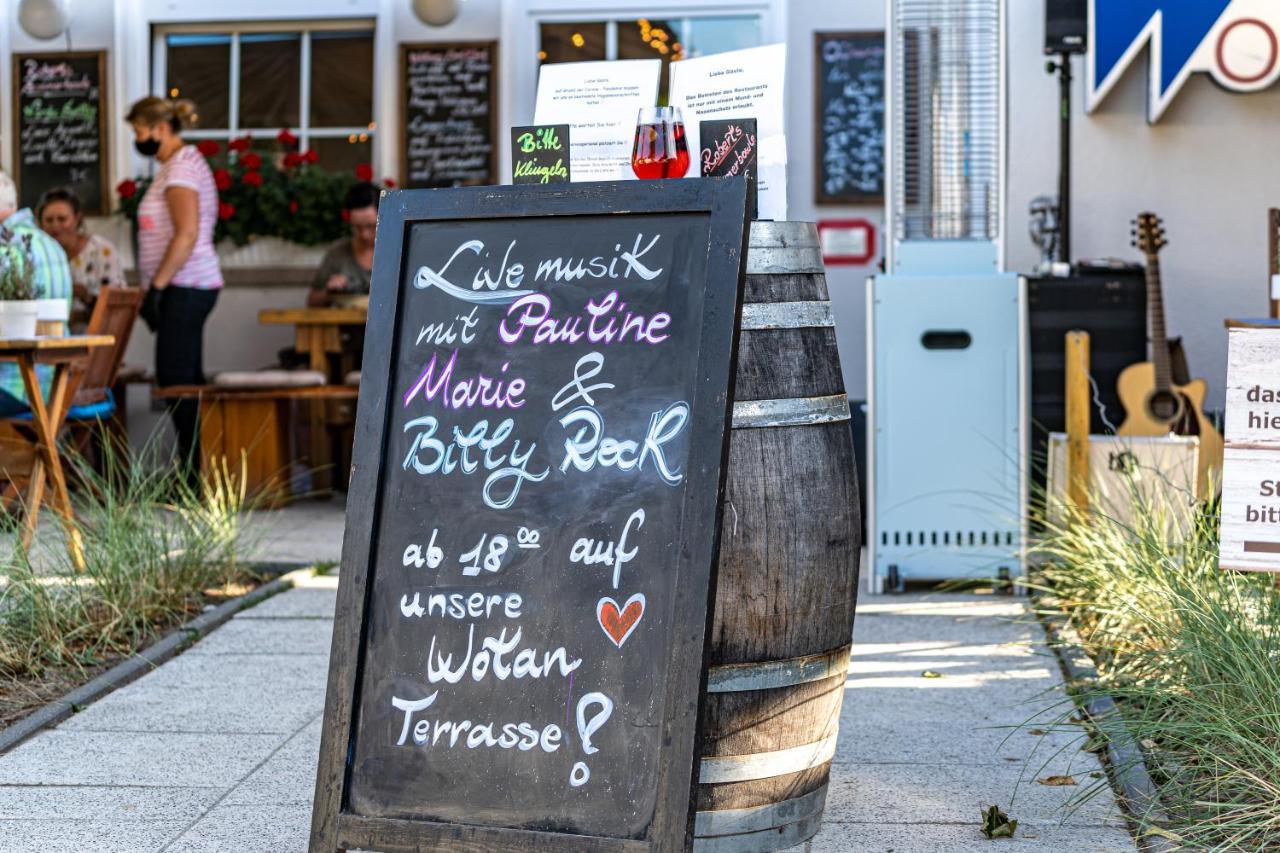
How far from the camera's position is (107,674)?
4500 mm

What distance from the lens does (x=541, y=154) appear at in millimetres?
3229

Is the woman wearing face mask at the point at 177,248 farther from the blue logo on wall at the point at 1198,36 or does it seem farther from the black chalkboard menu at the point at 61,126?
Result: the blue logo on wall at the point at 1198,36

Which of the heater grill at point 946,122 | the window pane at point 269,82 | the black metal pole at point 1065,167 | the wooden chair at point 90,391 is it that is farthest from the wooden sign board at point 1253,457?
the window pane at point 269,82

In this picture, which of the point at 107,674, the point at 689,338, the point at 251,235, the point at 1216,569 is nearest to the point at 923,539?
the point at 1216,569

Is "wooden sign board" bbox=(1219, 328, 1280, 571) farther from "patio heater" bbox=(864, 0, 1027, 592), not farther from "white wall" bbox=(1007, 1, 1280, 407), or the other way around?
"white wall" bbox=(1007, 1, 1280, 407)

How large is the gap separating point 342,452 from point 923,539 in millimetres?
3765

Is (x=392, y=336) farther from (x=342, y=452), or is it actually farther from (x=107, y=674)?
(x=342, y=452)

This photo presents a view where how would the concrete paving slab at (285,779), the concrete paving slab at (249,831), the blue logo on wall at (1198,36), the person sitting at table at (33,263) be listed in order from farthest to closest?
the blue logo on wall at (1198,36)
the person sitting at table at (33,263)
the concrete paving slab at (285,779)
the concrete paving slab at (249,831)

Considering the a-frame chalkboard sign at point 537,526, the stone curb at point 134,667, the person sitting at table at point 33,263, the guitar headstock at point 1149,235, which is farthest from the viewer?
the guitar headstock at point 1149,235

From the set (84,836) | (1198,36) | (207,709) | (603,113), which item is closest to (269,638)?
(207,709)

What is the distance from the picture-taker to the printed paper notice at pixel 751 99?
3199 mm

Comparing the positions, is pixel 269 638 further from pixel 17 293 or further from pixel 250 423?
pixel 250 423

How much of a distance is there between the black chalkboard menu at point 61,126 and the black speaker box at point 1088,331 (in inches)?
203

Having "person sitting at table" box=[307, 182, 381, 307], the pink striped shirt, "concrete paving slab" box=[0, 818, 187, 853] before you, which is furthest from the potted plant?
"concrete paving slab" box=[0, 818, 187, 853]
